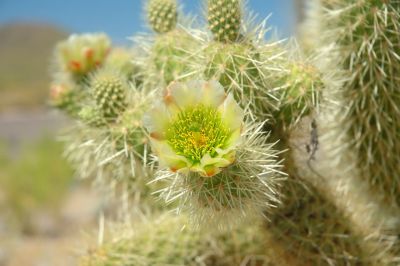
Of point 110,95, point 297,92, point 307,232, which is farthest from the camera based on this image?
point 307,232

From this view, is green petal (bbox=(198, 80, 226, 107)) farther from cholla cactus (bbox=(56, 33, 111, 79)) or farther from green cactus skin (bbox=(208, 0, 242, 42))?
cholla cactus (bbox=(56, 33, 111, 79))

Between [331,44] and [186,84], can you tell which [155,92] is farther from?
[331,44]

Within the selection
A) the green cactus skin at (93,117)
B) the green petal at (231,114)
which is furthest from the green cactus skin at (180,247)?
the green petal at (231,114)

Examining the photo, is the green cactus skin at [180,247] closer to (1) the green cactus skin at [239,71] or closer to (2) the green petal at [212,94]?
(1) the green cactus skin at [239,71]

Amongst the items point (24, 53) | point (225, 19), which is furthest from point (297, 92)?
point (24, 53)

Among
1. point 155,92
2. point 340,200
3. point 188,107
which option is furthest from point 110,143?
point 340,200

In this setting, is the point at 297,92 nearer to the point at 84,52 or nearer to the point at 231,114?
the point at 231,114

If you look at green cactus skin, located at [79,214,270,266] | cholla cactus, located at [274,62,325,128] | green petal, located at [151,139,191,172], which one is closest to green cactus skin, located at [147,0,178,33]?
cholla cactus, located at [274,62,325,128]
